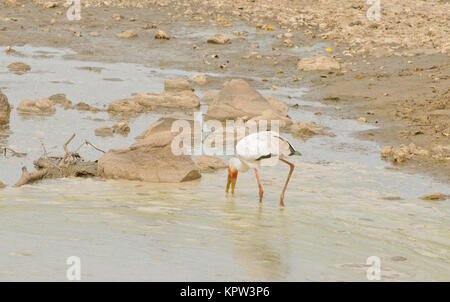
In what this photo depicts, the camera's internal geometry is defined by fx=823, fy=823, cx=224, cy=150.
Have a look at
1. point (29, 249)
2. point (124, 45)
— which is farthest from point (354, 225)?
point (124, 45)

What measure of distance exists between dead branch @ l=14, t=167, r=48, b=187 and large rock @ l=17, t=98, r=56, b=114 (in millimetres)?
3504

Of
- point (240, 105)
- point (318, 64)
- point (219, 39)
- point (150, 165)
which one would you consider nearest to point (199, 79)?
point (318, 64)

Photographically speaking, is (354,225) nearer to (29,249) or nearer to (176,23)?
(29,249)

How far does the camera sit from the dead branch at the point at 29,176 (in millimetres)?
7824

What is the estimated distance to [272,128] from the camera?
1082 centimetres

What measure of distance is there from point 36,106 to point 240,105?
112 inches

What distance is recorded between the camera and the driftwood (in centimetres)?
793

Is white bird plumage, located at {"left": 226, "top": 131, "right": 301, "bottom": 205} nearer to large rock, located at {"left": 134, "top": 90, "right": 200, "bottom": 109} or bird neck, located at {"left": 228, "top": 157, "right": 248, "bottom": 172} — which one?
bird neck, located at {"left": 228, "top": 157, "right": 248, "bottom": 172}

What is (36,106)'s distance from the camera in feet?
37.5

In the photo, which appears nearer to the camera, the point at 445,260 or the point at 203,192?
the point at 445,260

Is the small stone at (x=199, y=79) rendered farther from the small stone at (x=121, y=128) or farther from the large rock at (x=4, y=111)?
the large rock at (x=4, y=111)

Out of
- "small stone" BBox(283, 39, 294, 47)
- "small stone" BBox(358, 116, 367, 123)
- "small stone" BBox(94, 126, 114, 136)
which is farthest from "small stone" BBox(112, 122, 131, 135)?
"small stone" BBox(283, 39, 294, 47)
